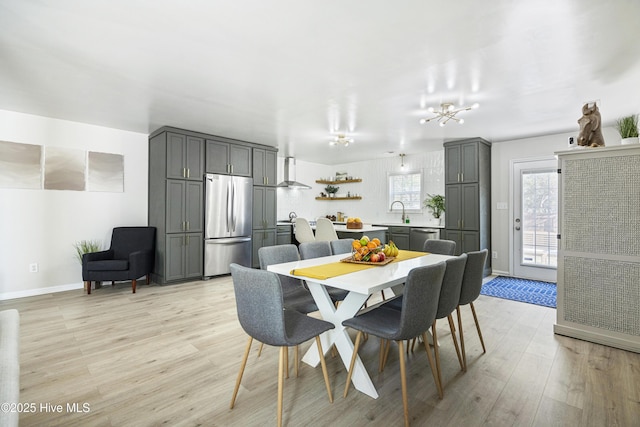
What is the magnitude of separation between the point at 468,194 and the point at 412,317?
427cm

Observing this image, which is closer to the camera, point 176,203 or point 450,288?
point 450,288

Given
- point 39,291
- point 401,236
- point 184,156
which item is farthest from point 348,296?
point 39,291

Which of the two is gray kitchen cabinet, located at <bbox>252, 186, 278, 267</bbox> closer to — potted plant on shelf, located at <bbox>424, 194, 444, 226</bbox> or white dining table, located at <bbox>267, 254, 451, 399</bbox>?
potted plant on shelf, located at <bbox>424, 194, 444, 226</bbox>

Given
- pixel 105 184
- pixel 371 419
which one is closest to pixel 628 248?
pixel 371 419

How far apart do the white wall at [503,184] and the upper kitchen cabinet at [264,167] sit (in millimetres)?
4167

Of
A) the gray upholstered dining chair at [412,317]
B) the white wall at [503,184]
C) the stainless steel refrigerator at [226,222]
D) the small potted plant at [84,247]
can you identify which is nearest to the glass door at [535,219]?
the white wall at [503,184]

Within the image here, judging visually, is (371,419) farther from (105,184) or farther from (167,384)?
(105,184)

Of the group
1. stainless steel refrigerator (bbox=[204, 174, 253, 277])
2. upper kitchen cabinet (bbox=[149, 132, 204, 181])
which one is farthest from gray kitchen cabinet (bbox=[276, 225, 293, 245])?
upper kitchen cabinet (bbox=[149, 132, 204, 181])

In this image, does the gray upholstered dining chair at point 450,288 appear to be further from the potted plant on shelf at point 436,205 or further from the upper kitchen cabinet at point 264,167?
the upper kitchen cabinet at point 264,167

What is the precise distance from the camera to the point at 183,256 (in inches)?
196

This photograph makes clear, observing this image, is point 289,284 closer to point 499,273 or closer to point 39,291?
point 39,291

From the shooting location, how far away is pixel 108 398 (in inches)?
78.3

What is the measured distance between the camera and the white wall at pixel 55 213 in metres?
4.09

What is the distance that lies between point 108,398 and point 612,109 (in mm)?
5872
